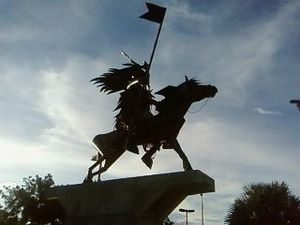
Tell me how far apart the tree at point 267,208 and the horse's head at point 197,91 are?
12.6m

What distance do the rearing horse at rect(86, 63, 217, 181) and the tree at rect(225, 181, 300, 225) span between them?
1243 centimetres

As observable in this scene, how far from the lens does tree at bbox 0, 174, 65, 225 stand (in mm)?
33188

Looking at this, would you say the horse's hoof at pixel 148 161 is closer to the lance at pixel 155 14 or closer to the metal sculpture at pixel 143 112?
the metal sculpture at pixel 143 112

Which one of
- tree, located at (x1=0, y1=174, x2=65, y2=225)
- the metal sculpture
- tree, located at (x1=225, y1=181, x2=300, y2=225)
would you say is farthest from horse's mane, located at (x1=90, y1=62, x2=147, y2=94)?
tree, located at (x1=0, y1=174, x2=65, y2=225)

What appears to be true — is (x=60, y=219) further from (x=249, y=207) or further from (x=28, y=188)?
(x=249, y=207)

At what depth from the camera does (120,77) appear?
8531 millimetres

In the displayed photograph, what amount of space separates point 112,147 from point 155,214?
5.75 ft

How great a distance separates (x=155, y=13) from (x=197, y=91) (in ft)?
6.30

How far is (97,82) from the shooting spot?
28.7 feet

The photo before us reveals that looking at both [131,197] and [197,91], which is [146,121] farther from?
[131,197]

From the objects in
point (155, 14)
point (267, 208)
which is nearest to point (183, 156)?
point (155, 14)

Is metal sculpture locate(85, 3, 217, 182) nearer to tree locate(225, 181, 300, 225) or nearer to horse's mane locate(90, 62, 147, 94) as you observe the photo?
horse's mane locate(90, 62, 147, 94)

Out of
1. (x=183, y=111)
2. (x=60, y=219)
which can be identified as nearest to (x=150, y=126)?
(x=183, y=111)

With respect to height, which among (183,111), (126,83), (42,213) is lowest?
(183,111)
